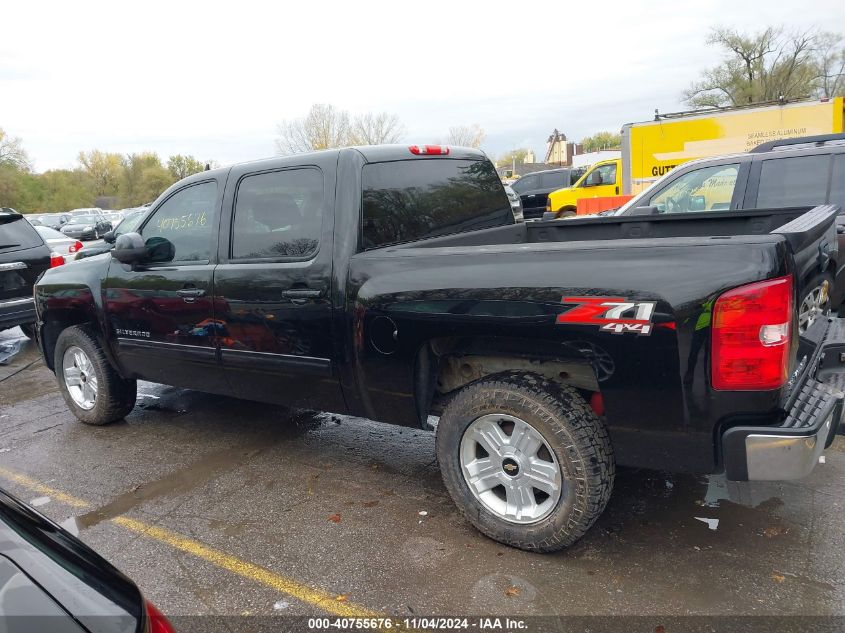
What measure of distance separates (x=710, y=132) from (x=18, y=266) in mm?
13611

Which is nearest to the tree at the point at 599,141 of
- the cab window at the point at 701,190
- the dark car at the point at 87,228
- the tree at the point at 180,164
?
the tree at the point at 180,164

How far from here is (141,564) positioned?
10.1ft

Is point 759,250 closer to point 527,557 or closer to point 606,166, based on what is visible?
point 527,557

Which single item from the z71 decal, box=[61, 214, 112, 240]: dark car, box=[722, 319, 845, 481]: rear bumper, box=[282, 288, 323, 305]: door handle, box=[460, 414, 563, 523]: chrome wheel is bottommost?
box=[460, 414, 563, 523]: chrome wheel

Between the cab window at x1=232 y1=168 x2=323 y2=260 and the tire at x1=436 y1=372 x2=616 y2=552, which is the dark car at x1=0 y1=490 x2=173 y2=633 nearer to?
the tire at x1=436 y1=372 x2=616 y2=552

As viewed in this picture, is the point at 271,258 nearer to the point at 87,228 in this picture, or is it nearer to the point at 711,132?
the point at 711,132

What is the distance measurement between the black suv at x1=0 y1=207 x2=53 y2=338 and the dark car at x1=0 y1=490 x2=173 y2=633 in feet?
22.8

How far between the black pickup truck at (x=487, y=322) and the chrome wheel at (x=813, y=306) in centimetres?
8

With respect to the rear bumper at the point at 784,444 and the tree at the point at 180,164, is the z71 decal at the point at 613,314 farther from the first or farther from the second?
the tree at the point at 180,164

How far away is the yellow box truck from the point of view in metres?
13.4

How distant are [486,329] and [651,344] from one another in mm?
729

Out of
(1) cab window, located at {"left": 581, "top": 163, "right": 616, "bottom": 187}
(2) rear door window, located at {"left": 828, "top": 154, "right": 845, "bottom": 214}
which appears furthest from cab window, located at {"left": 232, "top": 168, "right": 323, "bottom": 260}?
(1) cab window, located at {"left": 581, "top": 163, "right": 616, "bottom": 187}

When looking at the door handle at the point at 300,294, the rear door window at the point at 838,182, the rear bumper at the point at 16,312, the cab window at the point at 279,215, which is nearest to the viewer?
the door handle at the point at 300,294

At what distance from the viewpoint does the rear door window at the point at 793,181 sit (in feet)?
18.7
